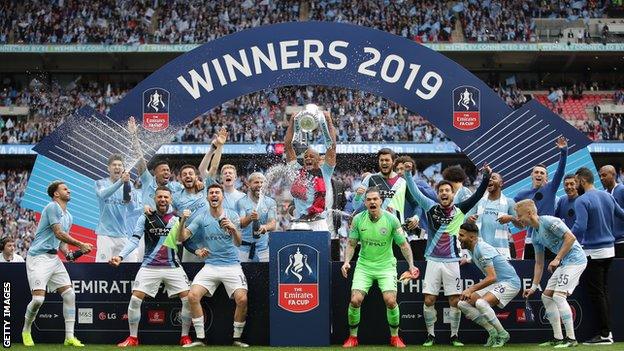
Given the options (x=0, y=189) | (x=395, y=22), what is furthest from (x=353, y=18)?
(x=0, y=189)

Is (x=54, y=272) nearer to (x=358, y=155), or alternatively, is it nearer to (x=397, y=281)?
(x=397, y=281)

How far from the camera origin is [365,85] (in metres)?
13.5

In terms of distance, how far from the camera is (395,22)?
120 feet

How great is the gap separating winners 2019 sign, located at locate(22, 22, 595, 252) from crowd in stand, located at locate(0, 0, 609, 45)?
71.6 ft

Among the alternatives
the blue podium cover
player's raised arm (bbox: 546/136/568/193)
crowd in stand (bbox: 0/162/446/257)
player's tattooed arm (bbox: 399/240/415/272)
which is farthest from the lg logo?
crowd in stand (bbox: 0/162/446/257)

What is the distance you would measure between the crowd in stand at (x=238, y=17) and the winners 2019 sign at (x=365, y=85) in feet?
71.6

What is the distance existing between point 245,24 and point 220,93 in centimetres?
2339

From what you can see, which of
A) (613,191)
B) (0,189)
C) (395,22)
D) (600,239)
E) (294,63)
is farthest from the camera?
(395,22)

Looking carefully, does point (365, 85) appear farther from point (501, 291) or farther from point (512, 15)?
point (512, 15)

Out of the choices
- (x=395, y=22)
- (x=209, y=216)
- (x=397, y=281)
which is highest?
(x=395, y=22)

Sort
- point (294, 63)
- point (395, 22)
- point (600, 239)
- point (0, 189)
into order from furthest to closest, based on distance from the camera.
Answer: point (395, 22) < point (0, 189) < point (294, 63) < point (600, 239)

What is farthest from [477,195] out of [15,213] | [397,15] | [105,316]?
[397,15]

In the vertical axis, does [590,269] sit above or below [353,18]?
below

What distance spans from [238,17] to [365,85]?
951 inches
